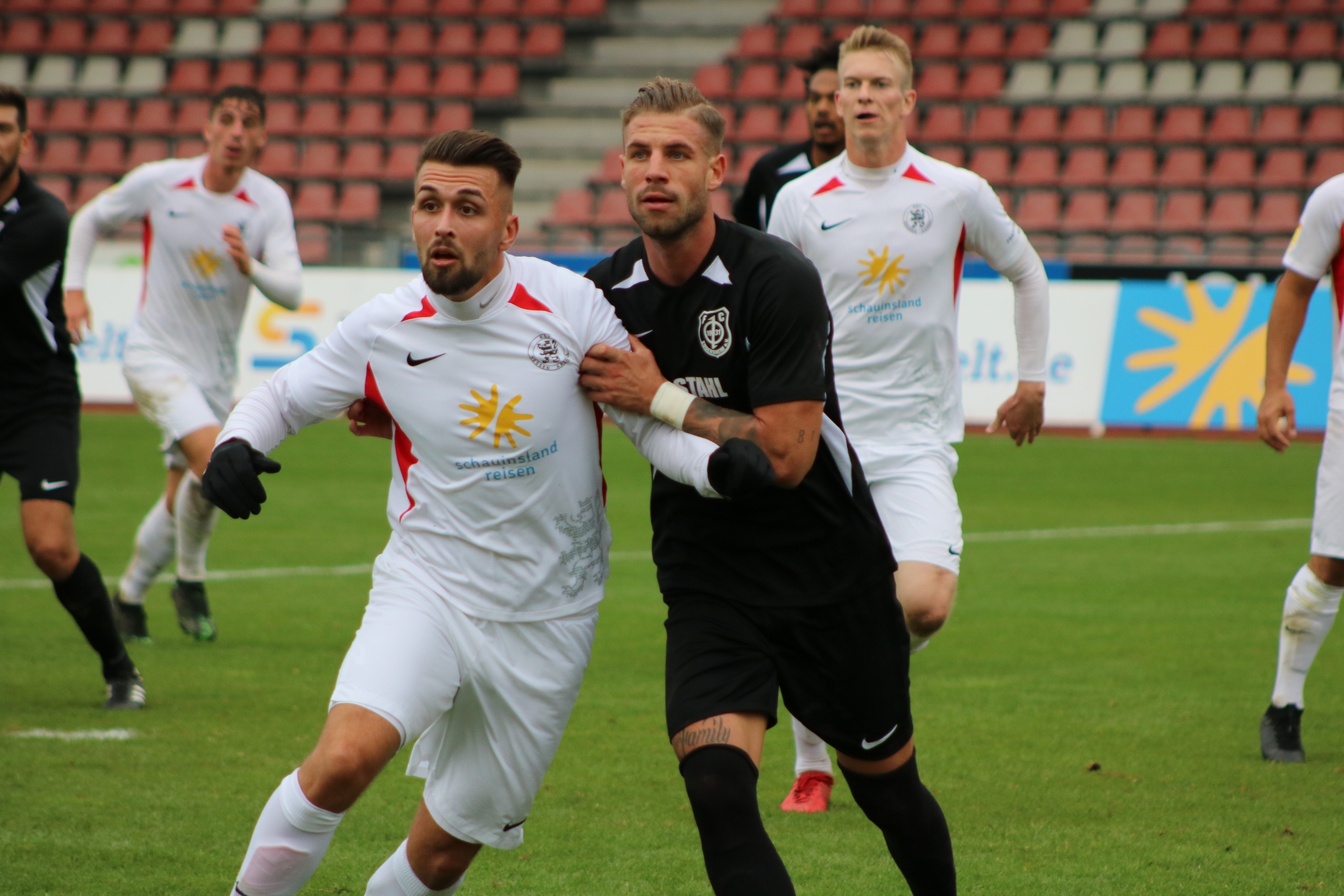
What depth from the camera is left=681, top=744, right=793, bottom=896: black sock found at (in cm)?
338

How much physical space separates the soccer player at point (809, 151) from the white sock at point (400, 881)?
3502 mm

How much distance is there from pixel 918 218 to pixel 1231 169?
59.3 ft

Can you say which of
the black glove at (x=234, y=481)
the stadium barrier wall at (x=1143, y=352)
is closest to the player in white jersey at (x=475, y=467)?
the black glove at (x=234, y=481)

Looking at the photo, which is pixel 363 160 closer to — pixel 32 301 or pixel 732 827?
pixel 32 301

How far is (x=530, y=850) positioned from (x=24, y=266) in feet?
10.6

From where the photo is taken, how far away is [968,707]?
267 inches

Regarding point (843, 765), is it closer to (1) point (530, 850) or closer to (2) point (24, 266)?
(1) point (530, 850)

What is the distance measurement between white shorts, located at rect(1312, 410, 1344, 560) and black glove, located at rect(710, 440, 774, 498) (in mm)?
3140

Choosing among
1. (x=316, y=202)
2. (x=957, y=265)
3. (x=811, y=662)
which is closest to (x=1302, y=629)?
(x=957, y=265)

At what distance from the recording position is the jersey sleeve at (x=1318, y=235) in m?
5.79

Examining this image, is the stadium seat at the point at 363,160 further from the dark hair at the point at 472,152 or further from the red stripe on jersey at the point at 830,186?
the dark hair at the point at 472,152

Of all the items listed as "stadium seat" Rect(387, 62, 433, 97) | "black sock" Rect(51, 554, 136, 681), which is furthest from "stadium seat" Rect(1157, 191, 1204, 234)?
"black sock" Rect(51, 554, 136, 681)

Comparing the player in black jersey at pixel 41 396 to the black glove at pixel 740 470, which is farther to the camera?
the player in black jersey at pixel 41 396

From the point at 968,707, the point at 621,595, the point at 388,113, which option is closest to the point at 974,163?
the point at 388,113
